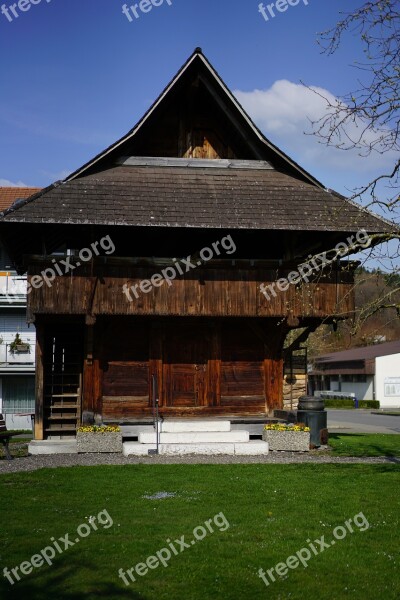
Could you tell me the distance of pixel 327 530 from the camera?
916 centimetres

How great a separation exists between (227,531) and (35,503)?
3.31m

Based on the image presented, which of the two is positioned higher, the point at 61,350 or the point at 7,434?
the point at 61,350

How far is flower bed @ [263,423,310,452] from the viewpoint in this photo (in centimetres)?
1802

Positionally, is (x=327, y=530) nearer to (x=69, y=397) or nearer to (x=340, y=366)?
(x=69, y=397)

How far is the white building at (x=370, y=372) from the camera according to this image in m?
64.7

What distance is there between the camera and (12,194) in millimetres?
37438

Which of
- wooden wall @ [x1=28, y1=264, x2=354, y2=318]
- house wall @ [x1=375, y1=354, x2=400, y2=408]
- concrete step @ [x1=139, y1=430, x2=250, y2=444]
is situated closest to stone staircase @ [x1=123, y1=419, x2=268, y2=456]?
concrete step @ [x1=139, y1=430, x2=250, y2=444]

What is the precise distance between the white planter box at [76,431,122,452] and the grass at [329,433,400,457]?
17.0ft

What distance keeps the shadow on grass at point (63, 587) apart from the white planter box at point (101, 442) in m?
10.3

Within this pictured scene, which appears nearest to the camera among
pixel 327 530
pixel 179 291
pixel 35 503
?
pixel 327 530

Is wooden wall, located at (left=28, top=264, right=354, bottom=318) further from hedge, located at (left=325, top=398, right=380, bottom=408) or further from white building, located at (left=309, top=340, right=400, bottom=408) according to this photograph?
white building, located at (left=309, top=340, right=400, bottom=408)

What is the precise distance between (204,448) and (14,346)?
21.4m

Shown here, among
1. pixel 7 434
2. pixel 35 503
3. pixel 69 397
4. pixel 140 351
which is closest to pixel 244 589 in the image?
pixel 35 503

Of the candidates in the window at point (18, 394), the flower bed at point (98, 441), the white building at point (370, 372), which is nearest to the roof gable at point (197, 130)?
the flower bed at point (98, 441)
